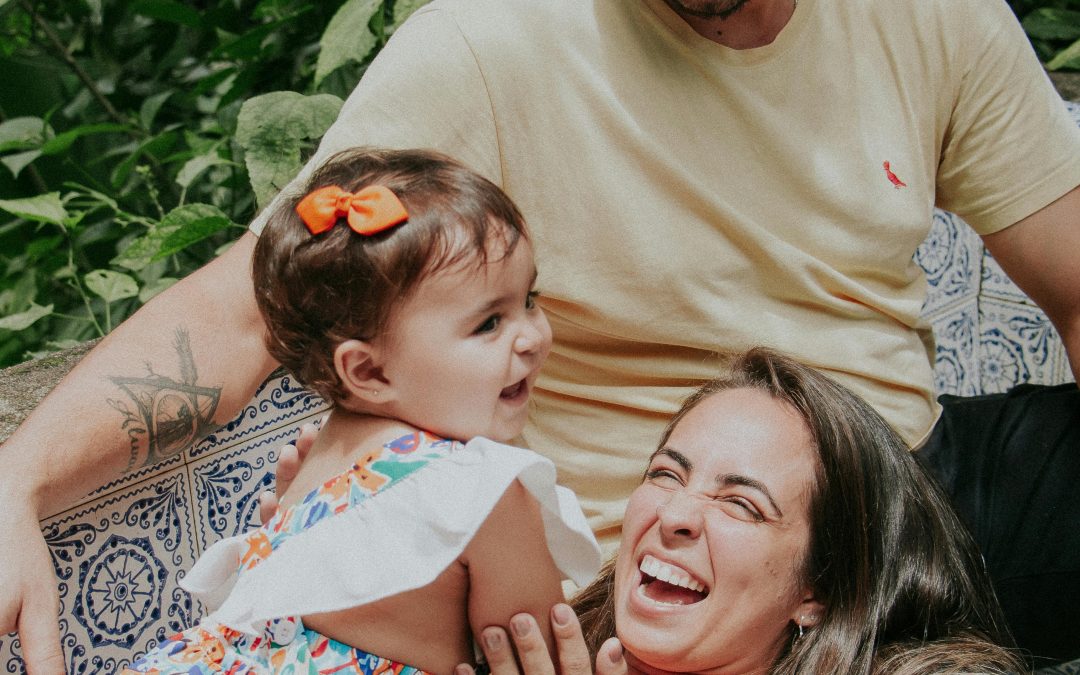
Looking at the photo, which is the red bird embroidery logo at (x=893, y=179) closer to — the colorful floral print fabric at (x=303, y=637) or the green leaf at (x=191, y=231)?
the colorful floral print fabric at (x=303, y=637)

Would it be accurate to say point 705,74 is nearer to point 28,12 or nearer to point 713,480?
point 713,480

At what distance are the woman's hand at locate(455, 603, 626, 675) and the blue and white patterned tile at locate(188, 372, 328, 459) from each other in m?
0.56

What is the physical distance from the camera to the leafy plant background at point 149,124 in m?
2.06

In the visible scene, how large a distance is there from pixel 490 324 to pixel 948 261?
1.62 m

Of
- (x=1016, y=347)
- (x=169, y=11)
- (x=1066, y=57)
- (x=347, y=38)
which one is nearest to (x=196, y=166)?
(x=347, y=38)

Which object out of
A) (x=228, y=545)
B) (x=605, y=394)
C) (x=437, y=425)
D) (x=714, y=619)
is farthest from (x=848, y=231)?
(x=228, y=545)

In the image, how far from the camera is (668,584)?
1.60 m

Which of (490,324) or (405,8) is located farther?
(405,8)

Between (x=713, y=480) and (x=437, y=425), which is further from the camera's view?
(x=713, y=480)

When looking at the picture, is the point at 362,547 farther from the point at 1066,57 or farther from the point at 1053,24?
the point at 1053,24

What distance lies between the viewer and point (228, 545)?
1.53m

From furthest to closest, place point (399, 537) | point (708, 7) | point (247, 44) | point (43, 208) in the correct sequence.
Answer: point (247, 44), point (43, 208), point (708, 7), point (399, 537)

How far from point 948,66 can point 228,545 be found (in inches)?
54.8

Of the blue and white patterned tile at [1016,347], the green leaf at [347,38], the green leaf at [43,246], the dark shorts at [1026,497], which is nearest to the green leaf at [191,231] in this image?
the green leaf at [347,38]
